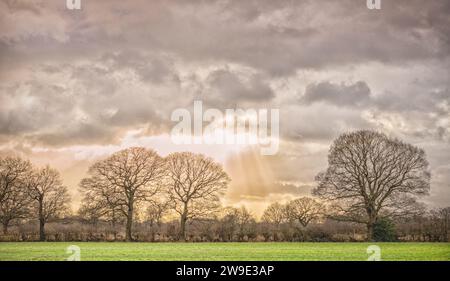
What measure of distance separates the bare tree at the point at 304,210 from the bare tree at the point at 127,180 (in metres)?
13.7

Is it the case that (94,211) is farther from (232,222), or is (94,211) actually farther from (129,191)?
(232,222)

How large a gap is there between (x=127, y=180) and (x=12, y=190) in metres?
12.2

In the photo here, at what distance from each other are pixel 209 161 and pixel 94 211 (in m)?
12.6

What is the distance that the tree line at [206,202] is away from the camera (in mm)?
Result: 49062

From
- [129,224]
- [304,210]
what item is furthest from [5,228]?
[304,210]

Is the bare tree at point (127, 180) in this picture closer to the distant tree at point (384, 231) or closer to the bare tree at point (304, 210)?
the bare tree at point (304, 210)

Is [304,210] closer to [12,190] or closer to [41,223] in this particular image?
[41,223]

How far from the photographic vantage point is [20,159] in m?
53.6

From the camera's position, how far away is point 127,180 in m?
53.5

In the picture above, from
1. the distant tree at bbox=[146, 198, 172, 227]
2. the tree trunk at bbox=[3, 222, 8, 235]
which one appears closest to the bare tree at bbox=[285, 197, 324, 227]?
the distant tree at bbox=[146, 198, 172, 227]

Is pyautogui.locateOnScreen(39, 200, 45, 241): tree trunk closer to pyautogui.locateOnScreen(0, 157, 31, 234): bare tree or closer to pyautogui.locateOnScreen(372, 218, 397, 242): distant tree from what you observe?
pyautogui.locateOnScreen(0, 157, 31, 234): bare tree

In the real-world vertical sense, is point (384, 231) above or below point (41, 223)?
below

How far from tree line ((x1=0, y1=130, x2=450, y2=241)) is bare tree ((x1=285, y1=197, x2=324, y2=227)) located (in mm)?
100
